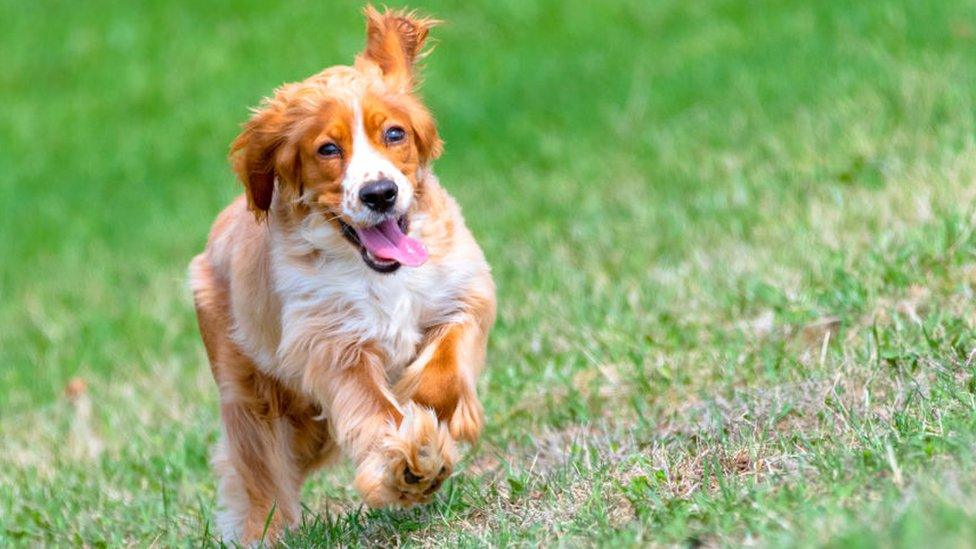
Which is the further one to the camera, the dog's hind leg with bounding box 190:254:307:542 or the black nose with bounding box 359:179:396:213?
the dog's hind leg with bounding box 190:254:307:542

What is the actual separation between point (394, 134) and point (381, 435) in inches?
38.6

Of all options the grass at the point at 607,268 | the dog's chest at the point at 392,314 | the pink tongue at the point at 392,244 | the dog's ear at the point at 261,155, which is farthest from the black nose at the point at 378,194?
the grass at the point at 607,268

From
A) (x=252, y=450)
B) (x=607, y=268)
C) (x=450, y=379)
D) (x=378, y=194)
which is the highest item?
(x=378, y=194)

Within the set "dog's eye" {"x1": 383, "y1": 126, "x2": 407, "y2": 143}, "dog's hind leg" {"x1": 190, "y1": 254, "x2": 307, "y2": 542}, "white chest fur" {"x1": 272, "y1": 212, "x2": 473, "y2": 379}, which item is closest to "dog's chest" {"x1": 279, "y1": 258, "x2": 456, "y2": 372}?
"white chest fur" {"x1": 272, "y1": 212, "x2": 473, "y2": 379}

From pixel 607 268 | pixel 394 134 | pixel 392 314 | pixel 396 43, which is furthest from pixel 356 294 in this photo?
pixel 607 268

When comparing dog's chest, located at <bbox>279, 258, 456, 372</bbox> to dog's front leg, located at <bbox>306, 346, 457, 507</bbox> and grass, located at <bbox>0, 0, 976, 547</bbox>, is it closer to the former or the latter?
dog's front leg, located at <bbox>306, 346, 457, 507</bbox>

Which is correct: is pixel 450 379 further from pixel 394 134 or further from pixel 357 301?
pixel 394 134

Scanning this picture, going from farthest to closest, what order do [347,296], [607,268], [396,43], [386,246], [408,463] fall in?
[607,268], [396,43], [347,296], [386,246], [408,463]

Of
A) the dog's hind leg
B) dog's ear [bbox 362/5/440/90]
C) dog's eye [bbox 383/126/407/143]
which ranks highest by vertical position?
dog's ear [bbox 362/5/440/90]

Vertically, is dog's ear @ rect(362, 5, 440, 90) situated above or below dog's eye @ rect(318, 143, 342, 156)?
above

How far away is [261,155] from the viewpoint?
5.17 metres

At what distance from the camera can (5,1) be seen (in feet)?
55.7

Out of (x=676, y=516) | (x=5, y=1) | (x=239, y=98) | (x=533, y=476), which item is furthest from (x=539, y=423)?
(x=5, y=1)

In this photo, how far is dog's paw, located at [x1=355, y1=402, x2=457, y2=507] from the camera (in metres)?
4.62
